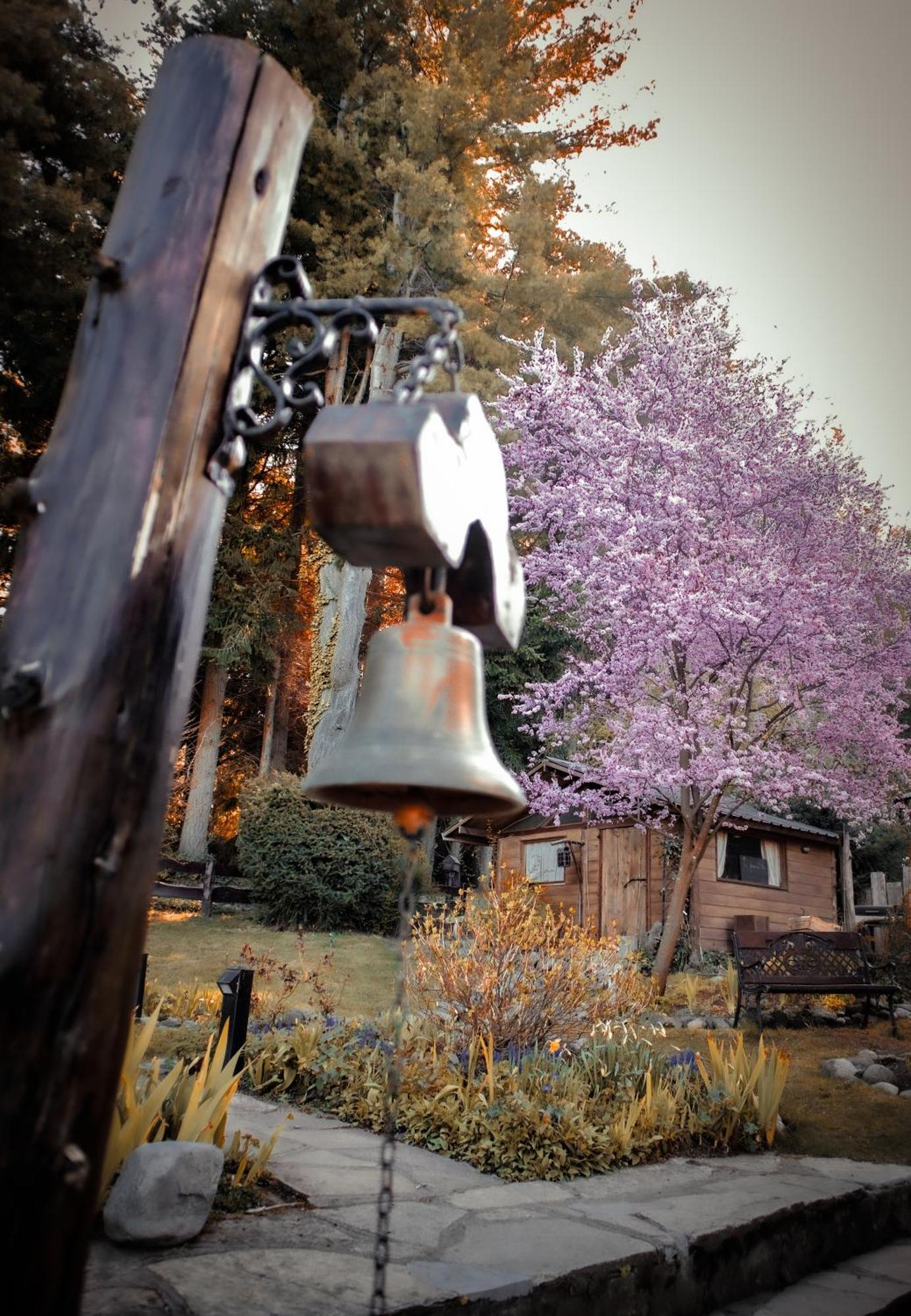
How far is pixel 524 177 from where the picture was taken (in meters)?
17.3

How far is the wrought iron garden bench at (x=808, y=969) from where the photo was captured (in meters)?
9.34

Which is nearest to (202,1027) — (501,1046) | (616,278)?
(501,1046)

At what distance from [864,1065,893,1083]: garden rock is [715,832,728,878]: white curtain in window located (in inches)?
371

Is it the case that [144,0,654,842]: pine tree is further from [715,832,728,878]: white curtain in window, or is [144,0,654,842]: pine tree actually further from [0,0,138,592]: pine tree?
[715,832,728,878]: white curtain in window

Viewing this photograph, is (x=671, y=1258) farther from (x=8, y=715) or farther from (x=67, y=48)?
(x=67, y=48)

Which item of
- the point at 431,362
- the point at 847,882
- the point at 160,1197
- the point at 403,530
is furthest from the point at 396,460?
the point at 847,882

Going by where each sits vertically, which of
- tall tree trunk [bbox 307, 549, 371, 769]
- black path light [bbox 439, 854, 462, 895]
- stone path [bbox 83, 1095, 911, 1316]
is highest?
tall tree trunk [bbox 307, 549, 371, 769]

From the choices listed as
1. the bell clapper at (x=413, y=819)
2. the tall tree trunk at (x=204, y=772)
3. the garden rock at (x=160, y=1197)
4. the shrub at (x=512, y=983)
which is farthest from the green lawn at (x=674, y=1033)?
the bell clapper at (x=413, y=819)

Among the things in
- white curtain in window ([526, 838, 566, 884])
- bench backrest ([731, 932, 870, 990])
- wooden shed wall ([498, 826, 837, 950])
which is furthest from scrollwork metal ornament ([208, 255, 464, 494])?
white curtain in window ([526, 838, 566, 884])

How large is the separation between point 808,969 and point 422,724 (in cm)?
968

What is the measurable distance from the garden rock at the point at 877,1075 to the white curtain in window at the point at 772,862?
10834 mm

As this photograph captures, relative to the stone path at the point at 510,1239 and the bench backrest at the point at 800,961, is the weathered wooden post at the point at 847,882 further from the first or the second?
the stone path at the point at 510,1239

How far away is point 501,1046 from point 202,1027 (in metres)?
2.48

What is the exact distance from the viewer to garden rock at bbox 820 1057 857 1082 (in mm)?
7133
